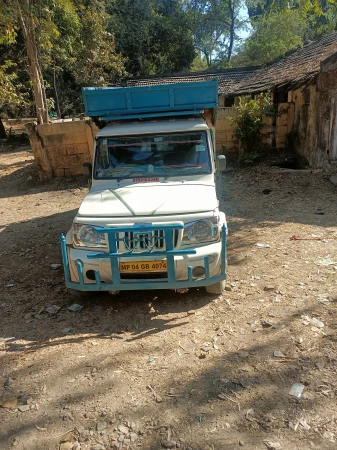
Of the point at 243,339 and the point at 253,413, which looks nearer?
the point at 253,413

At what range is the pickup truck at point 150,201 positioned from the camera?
3.54 meters

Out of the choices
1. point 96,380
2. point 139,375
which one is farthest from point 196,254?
point 96,380

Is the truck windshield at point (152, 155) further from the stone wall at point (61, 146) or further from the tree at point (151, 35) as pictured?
the tree at point (151, 35)

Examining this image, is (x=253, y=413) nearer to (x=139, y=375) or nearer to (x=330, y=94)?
(x=139, y=375)

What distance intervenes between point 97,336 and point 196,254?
129cm

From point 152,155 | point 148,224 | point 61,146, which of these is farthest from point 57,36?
point 148,224

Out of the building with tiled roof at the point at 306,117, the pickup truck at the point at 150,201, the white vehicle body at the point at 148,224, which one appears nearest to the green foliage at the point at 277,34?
the building with tiled roof at the point at 306,117

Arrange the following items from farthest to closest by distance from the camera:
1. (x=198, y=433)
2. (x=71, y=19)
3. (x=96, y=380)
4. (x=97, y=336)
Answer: (x=71, y=19) → (x=97, y=336) → (x=96, y=380) → (x=198, y=433)

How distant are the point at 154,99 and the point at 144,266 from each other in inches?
109

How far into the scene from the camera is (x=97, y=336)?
3488 mm

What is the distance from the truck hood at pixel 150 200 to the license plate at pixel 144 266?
0.51m

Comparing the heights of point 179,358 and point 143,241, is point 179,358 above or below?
below

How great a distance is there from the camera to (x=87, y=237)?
3.67 meters

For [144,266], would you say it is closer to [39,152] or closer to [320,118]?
[320,118]
